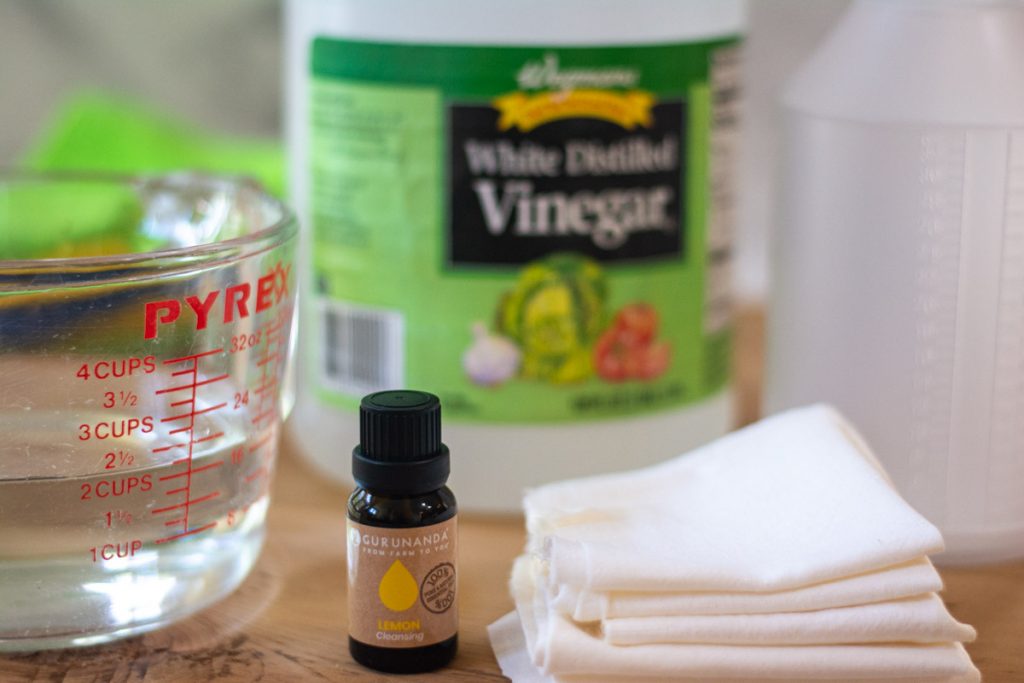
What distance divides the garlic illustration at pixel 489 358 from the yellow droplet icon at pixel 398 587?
23 cm

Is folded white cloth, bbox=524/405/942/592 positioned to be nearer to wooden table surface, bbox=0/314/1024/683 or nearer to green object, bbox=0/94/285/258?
wooden table surface, bbox=0/314/1024/683

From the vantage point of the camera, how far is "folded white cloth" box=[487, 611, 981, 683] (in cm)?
58

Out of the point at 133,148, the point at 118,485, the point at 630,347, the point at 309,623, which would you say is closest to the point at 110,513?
the point at 118,485

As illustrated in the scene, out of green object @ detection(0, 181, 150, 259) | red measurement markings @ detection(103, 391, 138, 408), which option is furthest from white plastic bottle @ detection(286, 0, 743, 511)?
red measurement markings @ detection(103, 391, 138, 408)

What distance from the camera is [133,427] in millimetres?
640

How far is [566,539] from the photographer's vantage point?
60 cm

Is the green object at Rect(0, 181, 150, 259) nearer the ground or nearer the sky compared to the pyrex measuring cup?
nearer the sky

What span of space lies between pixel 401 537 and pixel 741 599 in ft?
0.50

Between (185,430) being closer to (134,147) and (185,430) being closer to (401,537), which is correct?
(401,537)

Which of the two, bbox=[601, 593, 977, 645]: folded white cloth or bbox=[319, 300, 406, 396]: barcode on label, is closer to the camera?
bbox=[601, 593, 977, 645]: folded white cloth

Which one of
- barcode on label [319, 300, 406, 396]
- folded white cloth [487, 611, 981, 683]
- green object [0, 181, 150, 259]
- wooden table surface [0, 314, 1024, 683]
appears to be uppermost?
green object [0, 181, 150, 259]

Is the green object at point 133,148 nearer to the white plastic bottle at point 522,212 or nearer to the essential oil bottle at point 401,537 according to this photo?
the white plastic bottle at point 522,212

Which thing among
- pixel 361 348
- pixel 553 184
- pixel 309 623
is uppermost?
pixel 553 184

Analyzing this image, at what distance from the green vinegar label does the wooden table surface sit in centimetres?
10
